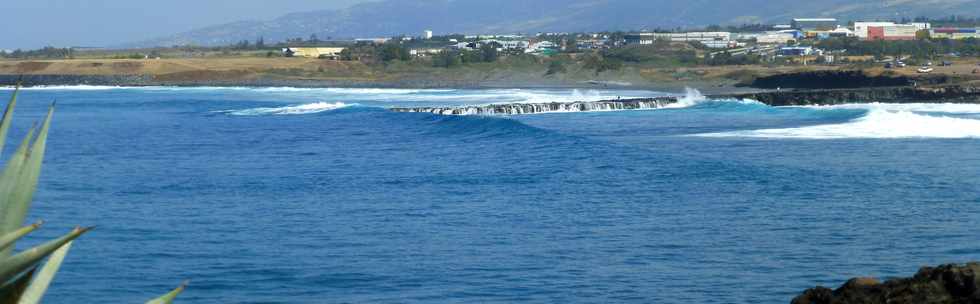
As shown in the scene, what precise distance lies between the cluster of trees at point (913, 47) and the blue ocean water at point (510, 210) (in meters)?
48.1

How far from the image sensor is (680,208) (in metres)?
19.0

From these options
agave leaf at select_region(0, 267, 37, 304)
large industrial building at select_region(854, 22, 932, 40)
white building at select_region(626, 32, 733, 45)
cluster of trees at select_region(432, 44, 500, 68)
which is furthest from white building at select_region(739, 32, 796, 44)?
agave leaf at select_region(0, 267, 37, 304)

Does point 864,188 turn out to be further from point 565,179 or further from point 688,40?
point 688,40

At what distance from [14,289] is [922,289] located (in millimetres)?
7673

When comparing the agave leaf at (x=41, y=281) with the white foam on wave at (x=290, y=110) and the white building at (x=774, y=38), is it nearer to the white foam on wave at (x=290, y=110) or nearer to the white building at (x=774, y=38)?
the white foam on wave at (x=290, y=110)

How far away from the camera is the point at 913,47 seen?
287 ft

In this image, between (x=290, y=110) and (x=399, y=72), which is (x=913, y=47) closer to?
(x=399, y=72)


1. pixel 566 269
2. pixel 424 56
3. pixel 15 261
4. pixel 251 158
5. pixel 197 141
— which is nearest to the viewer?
pixel 15 261

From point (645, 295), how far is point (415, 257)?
134 inches

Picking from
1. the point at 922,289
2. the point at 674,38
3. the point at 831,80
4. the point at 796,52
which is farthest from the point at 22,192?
the point at 674,38

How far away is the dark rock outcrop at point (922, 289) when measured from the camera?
8453mm

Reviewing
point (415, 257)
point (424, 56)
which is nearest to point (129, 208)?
point (415, 257)

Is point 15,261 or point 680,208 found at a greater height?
point 15,261

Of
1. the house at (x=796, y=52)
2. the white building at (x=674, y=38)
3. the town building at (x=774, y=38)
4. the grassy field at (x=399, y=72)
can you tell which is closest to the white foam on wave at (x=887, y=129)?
the grassy field at (x=399, y=72)
